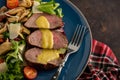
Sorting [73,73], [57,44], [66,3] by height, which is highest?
[66,3]

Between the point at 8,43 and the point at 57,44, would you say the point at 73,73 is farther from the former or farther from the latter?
the point at 8,43

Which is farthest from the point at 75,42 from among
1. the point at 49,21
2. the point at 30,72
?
the point at 30,72

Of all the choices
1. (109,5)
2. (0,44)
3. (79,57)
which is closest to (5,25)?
(0,44)

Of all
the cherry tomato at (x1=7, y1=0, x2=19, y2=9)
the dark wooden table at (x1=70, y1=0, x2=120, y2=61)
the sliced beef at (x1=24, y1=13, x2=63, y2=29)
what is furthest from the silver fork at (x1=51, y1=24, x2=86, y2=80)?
the dark wooden table at (x1=70, y1=0, x2=120, y2=61)

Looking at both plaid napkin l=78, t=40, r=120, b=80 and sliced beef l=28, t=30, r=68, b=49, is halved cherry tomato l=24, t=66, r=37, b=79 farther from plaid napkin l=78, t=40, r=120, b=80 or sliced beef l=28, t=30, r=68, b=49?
plaid napkin l=78, t=40, r=120, b=80

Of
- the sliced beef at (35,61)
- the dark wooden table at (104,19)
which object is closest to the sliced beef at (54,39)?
the sliced beef at (35,61)

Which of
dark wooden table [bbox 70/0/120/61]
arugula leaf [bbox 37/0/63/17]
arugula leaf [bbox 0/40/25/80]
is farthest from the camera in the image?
dark wooden table [bbox 70/0/120/61]
